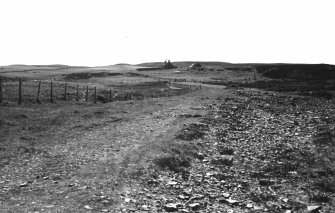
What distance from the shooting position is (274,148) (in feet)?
60.2

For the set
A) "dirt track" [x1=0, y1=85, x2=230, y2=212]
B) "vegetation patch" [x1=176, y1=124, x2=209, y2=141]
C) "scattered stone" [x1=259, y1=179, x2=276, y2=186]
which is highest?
"vegetation patch" [x1=176, y1=124, x2=209, y2=141]

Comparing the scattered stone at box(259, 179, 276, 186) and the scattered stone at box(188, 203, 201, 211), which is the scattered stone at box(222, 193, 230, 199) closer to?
the scattered stone at box(188, 203, 201, 211)

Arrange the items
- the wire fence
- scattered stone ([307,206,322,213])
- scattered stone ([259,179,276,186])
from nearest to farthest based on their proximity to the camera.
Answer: scattered stone ([307,206,322,213]), scattered stone ([259,179,276,186]), the wire fence

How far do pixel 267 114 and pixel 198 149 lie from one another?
1761 centimetres

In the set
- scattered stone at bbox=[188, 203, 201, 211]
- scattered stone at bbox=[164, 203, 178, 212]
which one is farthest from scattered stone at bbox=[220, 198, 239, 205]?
scattered stone at bbox=[164, 203, 178, 212]

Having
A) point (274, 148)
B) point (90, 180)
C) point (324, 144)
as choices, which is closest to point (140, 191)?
point (90, 180)

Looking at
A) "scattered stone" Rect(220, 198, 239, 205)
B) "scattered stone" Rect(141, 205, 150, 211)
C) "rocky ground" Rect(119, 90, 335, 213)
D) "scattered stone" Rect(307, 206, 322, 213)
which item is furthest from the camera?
"scattered stone" Rect(220, 198, 239, 205)

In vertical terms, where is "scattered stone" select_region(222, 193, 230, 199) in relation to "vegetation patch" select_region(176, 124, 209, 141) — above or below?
below

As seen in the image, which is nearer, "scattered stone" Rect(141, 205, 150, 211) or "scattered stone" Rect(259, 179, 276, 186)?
"scattered stone" Rect(141, 205, 150, 211)

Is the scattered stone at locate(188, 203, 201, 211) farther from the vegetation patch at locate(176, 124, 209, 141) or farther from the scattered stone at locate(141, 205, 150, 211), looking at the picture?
the vegetation patch at locate(176, 124, 209, 141)

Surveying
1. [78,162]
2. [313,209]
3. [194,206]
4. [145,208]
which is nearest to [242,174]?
[313,209]

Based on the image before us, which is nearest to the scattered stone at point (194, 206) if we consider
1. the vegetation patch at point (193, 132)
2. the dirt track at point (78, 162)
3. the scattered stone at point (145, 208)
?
the scattered stone at point (145, 208)

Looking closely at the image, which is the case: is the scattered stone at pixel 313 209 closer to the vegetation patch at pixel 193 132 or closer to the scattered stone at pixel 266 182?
the scattered stone at pixel 266 182

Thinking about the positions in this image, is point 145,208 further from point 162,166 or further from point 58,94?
point 58,94
